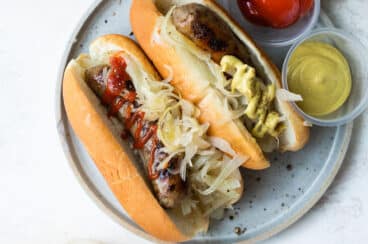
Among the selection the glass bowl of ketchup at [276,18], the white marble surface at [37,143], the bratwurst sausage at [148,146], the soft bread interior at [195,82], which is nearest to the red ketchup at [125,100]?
the bratwurst sausage at [148,146]

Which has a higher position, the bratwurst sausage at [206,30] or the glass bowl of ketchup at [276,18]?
the bratwurst sausage at [206,30]

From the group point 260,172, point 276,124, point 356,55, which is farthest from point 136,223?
point 356,55

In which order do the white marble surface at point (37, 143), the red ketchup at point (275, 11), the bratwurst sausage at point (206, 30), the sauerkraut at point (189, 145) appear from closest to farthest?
the bratwurst sausage at point (206, 30)
the sauerkraut at point (189, 145)
the red ketchup at point (275, 11)
the white marble surface at point (37, 143)

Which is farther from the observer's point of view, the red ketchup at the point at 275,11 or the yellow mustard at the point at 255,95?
the red ketchup at the point at 275,11

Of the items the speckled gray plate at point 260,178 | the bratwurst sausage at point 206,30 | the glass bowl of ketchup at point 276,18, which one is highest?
the bratwurst sausage at point 206,30

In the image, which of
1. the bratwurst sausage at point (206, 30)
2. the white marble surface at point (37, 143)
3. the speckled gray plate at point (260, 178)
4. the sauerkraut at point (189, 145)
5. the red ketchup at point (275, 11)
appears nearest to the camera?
the bratwurst sausage at point (206, 30)

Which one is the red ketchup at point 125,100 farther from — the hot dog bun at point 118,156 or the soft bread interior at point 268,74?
the soft bread interior at point 268,74

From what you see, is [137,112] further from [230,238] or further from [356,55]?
[356,55]

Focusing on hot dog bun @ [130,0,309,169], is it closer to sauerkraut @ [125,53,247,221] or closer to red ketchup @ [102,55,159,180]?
sauerkraut @ [125,53,247,221]
